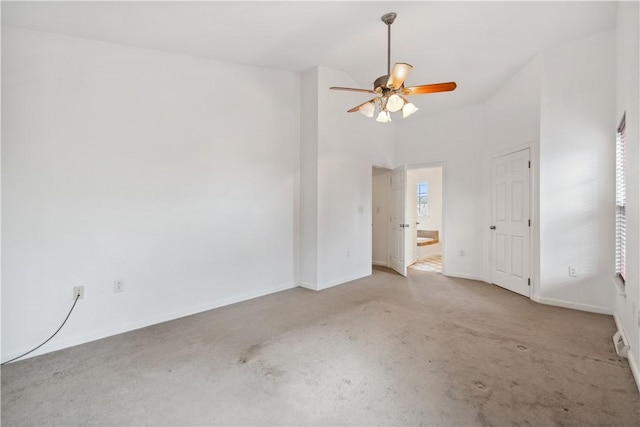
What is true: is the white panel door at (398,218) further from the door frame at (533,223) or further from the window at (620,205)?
the window at (620,205)

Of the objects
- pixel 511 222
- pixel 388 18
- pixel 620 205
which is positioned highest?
pixel 388 18

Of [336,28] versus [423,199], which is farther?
[423,199]

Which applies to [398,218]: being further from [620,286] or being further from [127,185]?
[127,185]

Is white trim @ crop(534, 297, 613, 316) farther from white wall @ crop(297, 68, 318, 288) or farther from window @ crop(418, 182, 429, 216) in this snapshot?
window @ crop(418, 182, 429, 216)

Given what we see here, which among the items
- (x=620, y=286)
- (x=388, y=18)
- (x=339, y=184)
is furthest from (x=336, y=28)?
(x=620, y=286)

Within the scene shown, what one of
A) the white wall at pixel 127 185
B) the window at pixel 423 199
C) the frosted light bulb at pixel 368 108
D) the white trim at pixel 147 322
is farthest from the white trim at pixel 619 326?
the window at pixel 423 199

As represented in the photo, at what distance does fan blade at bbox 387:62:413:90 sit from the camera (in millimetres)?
2562

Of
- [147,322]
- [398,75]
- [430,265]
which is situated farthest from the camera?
[430,265]

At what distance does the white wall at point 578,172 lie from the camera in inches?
136

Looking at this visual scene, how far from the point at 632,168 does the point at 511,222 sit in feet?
6.84

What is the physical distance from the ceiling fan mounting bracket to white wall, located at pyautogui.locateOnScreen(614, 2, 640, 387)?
1.82m

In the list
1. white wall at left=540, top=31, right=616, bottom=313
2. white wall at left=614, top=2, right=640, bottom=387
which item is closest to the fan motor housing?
white wall at left=614, top=2, right=640, bottom=387

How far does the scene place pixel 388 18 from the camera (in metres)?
3.07

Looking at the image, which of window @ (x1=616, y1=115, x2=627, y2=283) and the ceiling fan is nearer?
the ceiling fan
